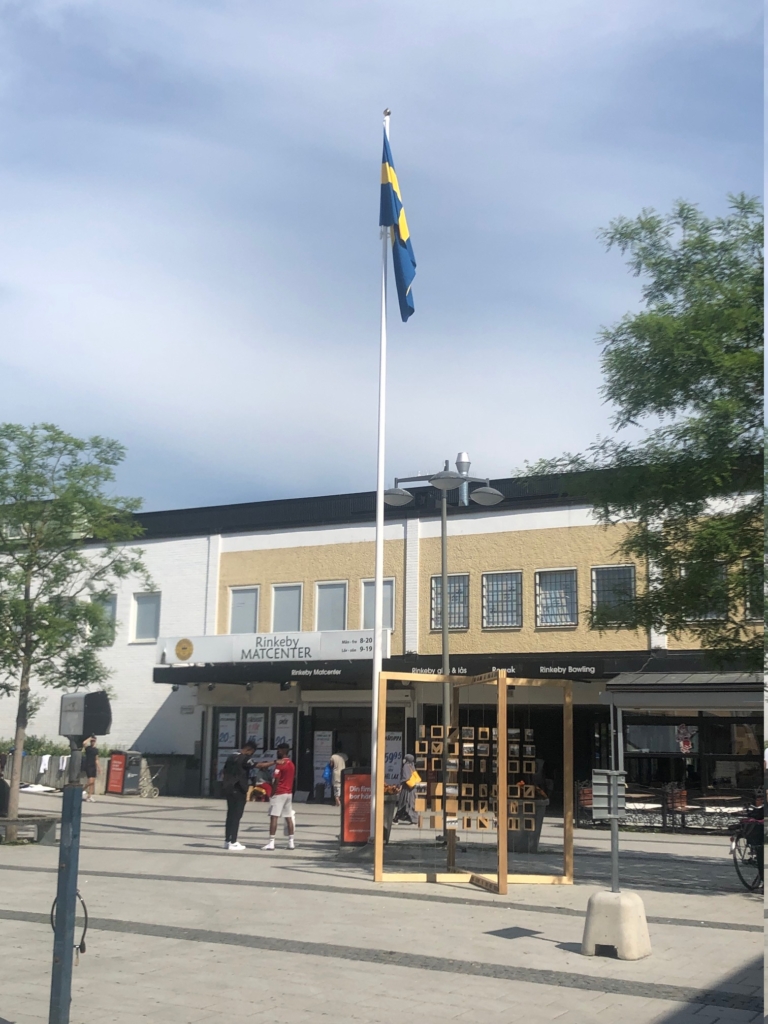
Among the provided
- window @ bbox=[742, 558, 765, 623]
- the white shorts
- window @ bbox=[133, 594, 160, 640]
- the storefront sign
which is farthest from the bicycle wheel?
window @ bbox=[133, 594, 160, 640]

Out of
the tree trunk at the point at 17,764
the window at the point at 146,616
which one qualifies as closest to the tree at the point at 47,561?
the tree trunk at the point at 17,764

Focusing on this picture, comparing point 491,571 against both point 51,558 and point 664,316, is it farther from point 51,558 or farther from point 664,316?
point 664,316

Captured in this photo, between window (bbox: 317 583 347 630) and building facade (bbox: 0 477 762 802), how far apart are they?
0.04 m

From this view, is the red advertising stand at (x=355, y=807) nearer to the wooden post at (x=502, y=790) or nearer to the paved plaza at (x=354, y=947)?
the paved plaza at (x=354, y=947)

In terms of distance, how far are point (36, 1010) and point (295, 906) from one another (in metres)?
4.90

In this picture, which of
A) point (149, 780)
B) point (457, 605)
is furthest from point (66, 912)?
point (149, 780)

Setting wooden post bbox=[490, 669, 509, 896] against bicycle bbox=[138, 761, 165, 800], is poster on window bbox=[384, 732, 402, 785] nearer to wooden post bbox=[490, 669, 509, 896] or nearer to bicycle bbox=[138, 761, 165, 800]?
bicycle bbox=[138, 761, 165, 800]

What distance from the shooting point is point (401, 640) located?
31078mm

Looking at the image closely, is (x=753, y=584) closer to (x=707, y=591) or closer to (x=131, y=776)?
(x=707, y=591)

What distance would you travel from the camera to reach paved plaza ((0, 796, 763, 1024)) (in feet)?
25.6

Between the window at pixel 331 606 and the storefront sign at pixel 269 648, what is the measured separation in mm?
2126

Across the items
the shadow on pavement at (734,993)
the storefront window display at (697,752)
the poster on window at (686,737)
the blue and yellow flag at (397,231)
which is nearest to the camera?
the shadow on pavement at (734,993)

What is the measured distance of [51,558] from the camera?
19.6 metres

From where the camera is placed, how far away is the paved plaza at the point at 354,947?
25.6 feet
